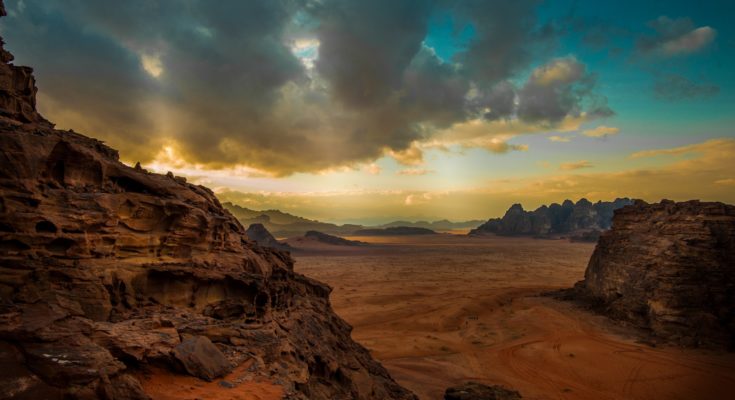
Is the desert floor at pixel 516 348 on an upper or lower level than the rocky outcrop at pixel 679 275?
lower

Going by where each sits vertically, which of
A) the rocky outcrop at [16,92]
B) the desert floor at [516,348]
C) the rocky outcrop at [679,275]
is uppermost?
the rocky outcrop at [16,92]

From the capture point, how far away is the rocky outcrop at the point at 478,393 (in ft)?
51.3

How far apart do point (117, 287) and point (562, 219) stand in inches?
6952

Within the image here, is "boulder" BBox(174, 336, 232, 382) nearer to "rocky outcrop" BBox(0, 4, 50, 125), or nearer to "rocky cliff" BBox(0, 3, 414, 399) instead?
"rocky cliff" BBox(0, 3, 414, 399)

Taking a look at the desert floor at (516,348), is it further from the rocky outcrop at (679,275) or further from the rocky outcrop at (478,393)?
the rocky outcrop at (679,275)

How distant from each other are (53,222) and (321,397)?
822cm

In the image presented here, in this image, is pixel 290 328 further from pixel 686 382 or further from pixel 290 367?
pixel 686 382

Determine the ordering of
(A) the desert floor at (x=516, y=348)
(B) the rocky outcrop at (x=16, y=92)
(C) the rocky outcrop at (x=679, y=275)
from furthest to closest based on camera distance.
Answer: (C) the rocky outcrop at (x=679, y=275) → (A) the desert floor at (x=516, y=348) → (B) the rocky outcrop at (x=16, y=92)

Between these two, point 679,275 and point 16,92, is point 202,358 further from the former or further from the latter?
point 679,275

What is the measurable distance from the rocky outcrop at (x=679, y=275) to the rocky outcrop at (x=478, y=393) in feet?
48.7

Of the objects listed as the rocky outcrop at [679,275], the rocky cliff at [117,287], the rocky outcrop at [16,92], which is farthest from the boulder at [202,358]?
the rocky outcrop at [679,275]

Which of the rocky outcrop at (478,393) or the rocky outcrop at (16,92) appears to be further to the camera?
the rocky outcrop at (478,393)

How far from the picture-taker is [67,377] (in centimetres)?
604

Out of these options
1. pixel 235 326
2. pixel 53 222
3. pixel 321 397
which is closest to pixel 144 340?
pixel 235 326
